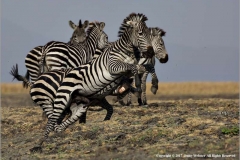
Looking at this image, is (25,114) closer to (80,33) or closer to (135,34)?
(80,33)

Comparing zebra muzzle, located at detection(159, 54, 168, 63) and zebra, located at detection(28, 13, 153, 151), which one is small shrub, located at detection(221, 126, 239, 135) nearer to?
zebra, located at detection(28, 13, 153, 151)

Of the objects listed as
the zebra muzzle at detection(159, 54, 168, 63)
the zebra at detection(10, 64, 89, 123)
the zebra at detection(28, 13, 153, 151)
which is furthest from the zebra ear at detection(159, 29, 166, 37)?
the zebra at detection(10, 64, 89, 123)

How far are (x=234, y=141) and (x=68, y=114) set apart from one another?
172 inches

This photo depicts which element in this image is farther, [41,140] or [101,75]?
[101,75]

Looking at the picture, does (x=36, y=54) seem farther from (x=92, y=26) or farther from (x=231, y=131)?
(x=231, y=131)

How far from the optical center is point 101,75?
39.1ft

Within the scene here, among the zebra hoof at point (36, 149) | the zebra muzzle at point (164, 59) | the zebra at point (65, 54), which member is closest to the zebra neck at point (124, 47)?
the zebra muzzle at point (164, 59)

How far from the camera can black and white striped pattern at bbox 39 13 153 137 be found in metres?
11.9

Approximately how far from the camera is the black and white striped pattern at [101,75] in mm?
11906

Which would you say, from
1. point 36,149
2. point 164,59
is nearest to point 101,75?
point 36,149

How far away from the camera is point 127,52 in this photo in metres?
12.0

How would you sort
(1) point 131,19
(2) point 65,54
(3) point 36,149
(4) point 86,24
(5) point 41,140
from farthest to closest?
(4) point 86,24 < (2) point 65,54 < (1) point 131,19 < (5) point 41,140 < (3) point 36,149

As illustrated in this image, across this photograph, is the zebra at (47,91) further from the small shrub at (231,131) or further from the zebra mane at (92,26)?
the zebra mane at (92,26)

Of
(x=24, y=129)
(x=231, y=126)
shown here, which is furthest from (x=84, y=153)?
(x=24, y=129)
